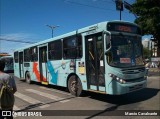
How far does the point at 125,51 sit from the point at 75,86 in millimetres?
3073

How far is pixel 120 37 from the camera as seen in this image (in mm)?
9938

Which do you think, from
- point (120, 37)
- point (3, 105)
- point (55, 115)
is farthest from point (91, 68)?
point (3, 105)

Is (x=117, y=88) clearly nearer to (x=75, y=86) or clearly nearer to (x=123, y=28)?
(x=123, y=28)

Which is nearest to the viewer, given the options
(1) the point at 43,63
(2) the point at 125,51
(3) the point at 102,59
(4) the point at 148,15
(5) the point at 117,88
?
(5) the point at 117,88

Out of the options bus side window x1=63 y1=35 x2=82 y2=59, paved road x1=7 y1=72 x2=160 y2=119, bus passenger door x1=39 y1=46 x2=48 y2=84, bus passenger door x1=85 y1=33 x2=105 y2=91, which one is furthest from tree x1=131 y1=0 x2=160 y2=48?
bus passenger door x1=85 y1=33 x2=105 y2=91

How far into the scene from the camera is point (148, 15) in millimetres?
27141

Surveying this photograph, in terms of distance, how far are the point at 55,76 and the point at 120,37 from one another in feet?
16.6

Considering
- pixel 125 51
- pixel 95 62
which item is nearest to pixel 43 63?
pixel 95 62

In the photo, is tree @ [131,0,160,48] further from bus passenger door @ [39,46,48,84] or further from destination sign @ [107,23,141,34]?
destination sign @ [107,23,141,34]

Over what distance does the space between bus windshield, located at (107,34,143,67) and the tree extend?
53.5 ft

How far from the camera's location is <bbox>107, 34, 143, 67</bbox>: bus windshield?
9523 millimetres

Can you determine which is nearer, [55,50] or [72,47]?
[72,47]

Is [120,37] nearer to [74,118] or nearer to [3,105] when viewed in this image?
[74,118]

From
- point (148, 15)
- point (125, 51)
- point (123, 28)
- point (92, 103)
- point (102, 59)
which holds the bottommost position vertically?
point (92, 103)
